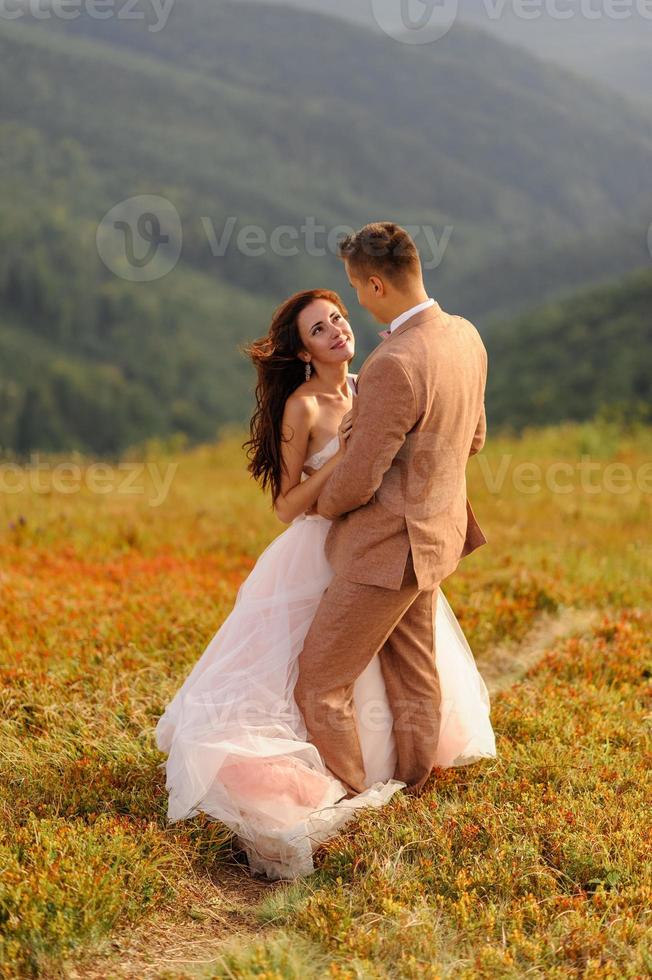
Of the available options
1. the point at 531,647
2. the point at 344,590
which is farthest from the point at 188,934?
the point at 531,647

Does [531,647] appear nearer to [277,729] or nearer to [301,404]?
[277,729]

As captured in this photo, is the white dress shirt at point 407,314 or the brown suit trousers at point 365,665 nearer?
the white dress shirt at point 407,314

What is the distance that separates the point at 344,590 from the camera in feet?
14.1

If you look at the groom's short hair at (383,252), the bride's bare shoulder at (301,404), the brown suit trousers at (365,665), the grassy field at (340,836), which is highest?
the groom's short hair at (383,252)

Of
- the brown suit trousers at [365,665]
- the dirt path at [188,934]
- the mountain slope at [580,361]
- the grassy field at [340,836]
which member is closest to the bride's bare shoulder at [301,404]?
the brown suit trousers at [365,665]

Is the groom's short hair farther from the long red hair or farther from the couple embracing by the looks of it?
the long red hair

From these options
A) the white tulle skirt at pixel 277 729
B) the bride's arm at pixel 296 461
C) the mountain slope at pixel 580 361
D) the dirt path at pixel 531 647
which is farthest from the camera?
the mountain slope at pixel 580 361

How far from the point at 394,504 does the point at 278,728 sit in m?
1.18

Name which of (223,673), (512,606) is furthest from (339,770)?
(512,606)

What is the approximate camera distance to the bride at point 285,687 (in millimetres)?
4285

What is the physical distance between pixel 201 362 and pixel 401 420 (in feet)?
430

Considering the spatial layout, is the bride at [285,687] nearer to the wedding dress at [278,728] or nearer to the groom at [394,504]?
the wedding dress at [278,728]

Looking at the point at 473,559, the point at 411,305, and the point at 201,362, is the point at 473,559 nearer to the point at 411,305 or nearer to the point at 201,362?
the point at 411,305

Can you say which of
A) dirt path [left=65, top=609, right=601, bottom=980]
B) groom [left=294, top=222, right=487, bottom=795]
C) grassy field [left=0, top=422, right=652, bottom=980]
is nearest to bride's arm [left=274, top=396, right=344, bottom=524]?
groom [left=294, top=222, right=487, bottom=795]
